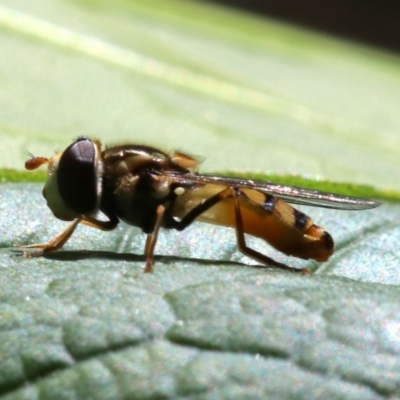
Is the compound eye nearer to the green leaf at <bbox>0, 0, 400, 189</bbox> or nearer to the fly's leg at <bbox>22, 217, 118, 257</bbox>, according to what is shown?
the fly's leg at <bbox>22, 217, 118, 257</bbox>

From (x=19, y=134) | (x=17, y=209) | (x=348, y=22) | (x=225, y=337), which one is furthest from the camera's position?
(x=348, y=22)

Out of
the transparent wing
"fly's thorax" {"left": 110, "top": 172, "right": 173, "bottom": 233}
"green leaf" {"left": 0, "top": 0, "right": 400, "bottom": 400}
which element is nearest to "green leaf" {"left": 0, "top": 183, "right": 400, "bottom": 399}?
"green leaf" {"left": 0, "top": 0, "right": 400, "bottom": 400}

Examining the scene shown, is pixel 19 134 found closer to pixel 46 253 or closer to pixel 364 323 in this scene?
pixel 46 253

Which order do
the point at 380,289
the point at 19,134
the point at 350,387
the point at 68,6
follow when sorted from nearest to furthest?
the point at 350,387
the point at 380,289
the point at 19,134
the point at 68,6

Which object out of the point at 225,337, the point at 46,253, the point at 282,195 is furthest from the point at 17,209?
the point at 225,337

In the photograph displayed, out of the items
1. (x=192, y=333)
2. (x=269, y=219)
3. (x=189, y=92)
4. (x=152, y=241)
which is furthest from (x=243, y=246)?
(x=189, y=92)

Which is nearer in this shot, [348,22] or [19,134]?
[19,134]

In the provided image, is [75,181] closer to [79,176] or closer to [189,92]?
[79,176]
